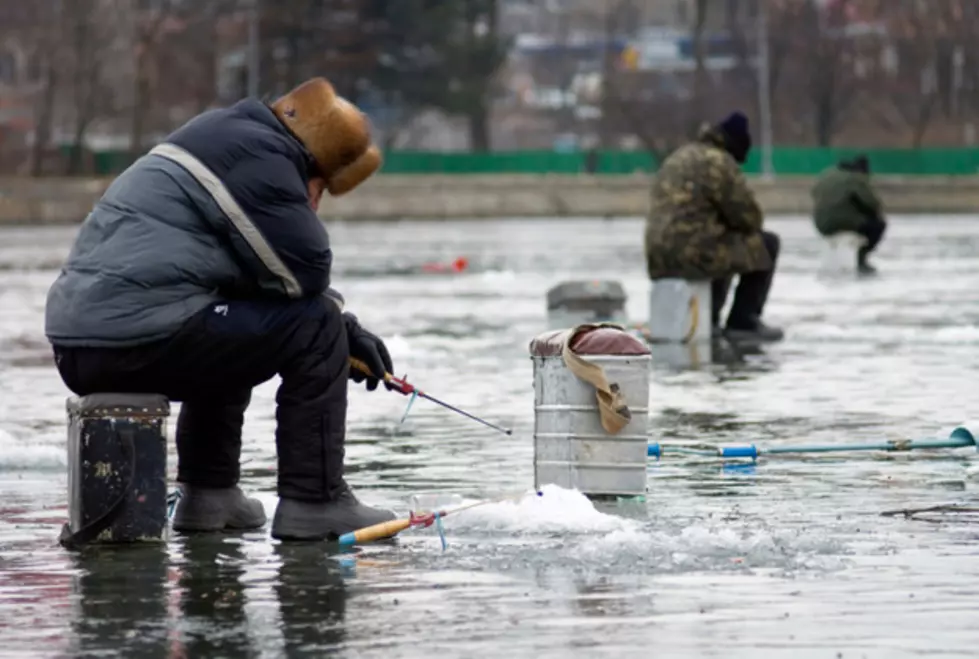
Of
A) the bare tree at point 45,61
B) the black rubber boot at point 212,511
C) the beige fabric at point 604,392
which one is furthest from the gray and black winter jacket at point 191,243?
the bare tree at point 45,61

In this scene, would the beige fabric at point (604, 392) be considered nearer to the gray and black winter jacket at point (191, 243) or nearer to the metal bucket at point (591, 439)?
the metal bucket at point (591, 439)


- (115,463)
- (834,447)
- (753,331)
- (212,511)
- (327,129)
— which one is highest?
(327,129)

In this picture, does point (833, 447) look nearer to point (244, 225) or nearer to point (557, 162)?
point (244, 225)

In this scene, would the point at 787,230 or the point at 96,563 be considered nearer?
the point at 96,563

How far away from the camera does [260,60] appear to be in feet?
343

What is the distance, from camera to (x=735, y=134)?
63.9 feet

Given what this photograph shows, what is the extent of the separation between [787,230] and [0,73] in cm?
7794

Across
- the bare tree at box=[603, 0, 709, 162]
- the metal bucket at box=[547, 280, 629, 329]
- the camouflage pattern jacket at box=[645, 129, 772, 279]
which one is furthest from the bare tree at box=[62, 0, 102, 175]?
the camouflage pattern jacket at box=[645, 129, 772, 279]

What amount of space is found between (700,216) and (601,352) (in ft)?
30.5

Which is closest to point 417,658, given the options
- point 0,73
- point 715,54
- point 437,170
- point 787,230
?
point 787,230

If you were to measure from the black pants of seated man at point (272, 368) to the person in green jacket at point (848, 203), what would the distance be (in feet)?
75.6

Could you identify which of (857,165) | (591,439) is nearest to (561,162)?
(857,165)

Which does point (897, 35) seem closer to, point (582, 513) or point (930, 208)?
point (930, 208)

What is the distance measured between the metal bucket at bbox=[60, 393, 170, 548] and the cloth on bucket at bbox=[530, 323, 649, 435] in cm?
177
